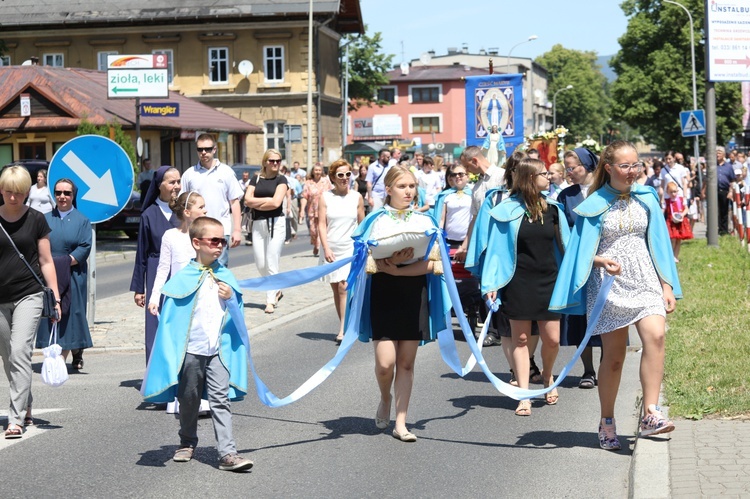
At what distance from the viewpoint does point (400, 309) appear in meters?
7.86

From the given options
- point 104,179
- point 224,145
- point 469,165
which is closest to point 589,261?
point 469,165

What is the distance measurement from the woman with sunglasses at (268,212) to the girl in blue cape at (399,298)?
6697mm

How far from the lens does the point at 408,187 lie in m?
7.85

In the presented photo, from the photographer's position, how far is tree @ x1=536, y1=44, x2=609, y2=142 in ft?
502

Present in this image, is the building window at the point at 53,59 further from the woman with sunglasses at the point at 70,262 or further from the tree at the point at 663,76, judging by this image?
the woman with sunglasses at the point at 70,262

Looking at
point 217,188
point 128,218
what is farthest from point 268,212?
point 128,218

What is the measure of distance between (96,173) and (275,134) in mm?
48525

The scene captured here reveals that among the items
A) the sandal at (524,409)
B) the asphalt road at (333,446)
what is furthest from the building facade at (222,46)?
the sandal at (524,409)

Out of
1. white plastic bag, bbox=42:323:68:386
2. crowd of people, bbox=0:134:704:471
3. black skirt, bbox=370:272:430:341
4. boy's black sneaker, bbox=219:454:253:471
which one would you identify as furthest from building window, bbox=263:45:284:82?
boy's black sneaker, bbox=219:454:253:471

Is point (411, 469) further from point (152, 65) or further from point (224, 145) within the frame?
point (224, 145)

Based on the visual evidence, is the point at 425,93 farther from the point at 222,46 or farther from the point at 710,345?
the point at 710,345

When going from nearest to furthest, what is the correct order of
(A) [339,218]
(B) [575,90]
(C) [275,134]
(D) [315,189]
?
(A) [339,218]
(D) [315,189]
(C) [275,134]
(B) [575,90]

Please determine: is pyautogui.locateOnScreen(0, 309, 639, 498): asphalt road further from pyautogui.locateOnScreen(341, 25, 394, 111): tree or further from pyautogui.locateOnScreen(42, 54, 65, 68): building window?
pyautogui.locateOnScreen(341, 25, 394, 111): tree

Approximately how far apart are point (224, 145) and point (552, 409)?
4960cm
